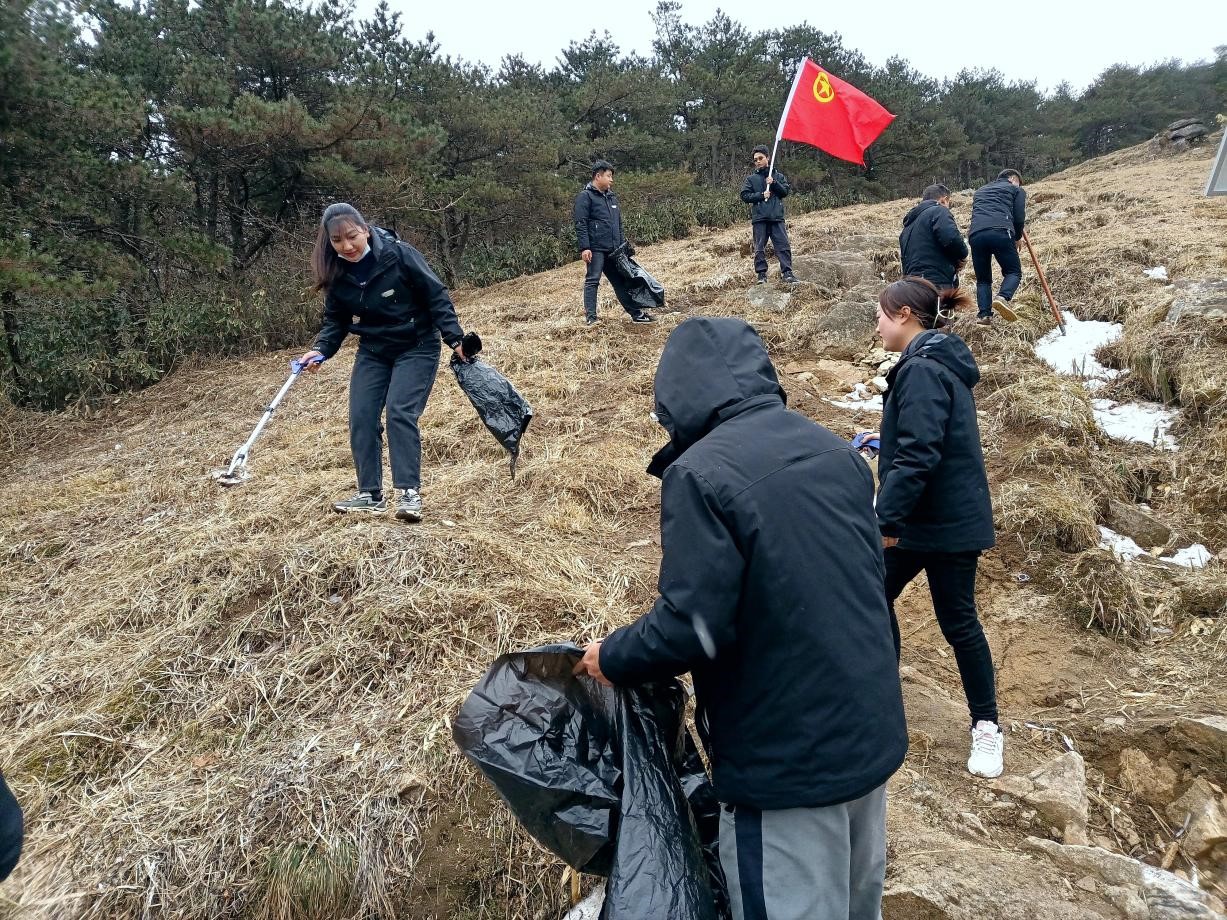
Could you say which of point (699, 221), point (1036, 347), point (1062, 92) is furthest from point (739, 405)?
point (1062, 92)

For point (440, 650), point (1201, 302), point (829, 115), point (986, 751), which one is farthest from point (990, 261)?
point (440, 650)

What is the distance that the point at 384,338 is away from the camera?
3709 millimetres

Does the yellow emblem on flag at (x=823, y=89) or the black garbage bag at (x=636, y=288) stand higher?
the yellow emblem on flag at (x=823, y=89)

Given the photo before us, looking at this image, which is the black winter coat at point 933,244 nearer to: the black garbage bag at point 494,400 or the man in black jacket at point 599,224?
the man in black jacket at point 599,224

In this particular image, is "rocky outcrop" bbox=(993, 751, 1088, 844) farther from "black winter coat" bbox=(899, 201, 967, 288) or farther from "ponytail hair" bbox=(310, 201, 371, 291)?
"black winter coat" bbox=(899, 201, 967, 288)

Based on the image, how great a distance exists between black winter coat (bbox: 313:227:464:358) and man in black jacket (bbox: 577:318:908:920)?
2.53 meters

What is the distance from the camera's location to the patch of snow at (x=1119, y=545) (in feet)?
12.8

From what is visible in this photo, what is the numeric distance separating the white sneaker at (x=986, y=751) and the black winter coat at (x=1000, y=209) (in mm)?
5190

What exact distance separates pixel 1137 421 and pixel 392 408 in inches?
196

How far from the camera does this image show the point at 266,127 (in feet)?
30.7

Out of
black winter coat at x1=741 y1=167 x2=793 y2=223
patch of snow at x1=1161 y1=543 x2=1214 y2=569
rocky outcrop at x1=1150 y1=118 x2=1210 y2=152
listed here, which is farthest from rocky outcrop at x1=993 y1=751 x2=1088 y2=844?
rocky outcrop at x1=1150 y1=118 x2=1210 y2=152

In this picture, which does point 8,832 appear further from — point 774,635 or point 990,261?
point 990,261

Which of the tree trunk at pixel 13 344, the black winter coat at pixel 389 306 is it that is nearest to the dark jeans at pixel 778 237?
the black winter coat at pixel 389 306

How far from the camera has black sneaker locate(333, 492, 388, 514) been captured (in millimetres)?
3811
